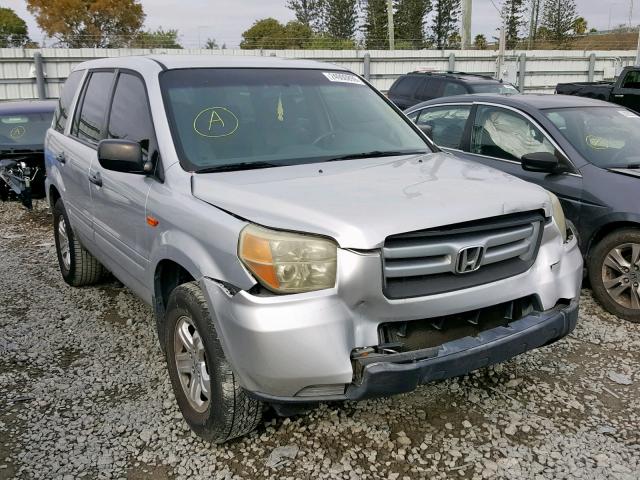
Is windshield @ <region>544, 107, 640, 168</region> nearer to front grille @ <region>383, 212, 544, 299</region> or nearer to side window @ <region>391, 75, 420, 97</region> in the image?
front grille @ <region>383, 212, 544, 299</region>

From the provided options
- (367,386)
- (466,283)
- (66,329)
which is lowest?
(66,329)

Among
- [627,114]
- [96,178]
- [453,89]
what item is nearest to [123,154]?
[96,178]

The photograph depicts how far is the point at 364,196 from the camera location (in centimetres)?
271

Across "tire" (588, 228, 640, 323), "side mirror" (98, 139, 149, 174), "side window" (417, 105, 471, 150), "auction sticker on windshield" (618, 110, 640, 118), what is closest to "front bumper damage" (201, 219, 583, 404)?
"side mirror" (98, 139, 149, 174)

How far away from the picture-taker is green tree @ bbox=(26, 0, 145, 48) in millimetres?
49000

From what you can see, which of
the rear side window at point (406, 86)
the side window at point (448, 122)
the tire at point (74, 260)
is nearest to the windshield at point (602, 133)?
the side window at point (448, 122)

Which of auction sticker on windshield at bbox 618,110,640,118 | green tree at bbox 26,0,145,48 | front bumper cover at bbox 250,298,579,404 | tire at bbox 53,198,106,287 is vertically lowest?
tire at bbox 53,198,106,287

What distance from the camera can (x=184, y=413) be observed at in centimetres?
308

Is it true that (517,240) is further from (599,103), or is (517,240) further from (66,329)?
(599,103)

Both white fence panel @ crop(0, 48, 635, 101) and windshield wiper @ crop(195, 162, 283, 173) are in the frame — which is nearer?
windshield wiper @ crop(195, 162, 283, 173)

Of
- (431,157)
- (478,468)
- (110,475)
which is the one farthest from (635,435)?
(110,475)

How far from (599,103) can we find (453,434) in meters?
4.01

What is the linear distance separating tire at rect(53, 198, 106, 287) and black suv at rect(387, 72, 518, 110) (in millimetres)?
9044

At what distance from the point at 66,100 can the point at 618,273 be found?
4523 mm
